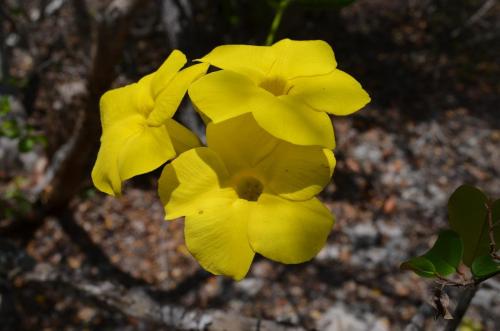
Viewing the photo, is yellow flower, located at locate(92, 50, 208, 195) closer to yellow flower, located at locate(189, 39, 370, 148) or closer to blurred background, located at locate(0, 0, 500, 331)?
yellow flower, located at locate(189, 39, 370, 148)

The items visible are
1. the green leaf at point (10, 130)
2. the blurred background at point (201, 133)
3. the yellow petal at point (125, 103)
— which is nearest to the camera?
the yellow petal at point (125, 103)

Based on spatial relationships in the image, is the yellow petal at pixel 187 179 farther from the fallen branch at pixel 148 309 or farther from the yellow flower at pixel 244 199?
the fallen branch at pixel 148 309

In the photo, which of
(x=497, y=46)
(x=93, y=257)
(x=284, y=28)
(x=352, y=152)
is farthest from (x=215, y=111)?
(x=497, y=46)

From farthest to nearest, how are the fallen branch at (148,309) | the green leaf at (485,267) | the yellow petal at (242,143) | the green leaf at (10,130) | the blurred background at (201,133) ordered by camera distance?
the blurred background at (201,133), the green leaf at (10,130), the fallen branch at (148,309), the yellow petal at (242,143), the green leaf at (485,267)

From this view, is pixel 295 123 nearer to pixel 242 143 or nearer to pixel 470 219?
pixel 242 143

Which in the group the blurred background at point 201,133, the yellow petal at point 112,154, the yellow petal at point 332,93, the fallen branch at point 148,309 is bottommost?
the blurred background at point 201,133

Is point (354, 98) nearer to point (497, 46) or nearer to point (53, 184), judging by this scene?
point (53, 184)

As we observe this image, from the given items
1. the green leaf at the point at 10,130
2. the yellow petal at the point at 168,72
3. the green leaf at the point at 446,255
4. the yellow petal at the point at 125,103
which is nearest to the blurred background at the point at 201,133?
the green leaf at the point at 10,130
